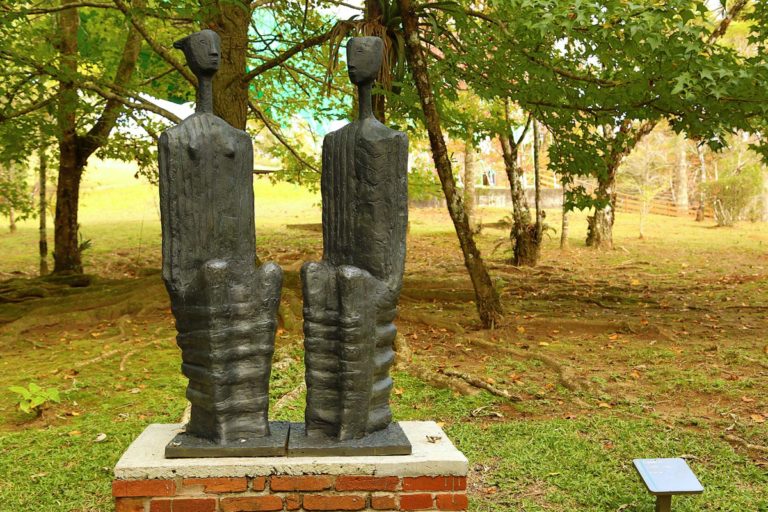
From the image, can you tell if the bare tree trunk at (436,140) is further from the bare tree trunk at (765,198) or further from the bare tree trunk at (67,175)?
the bare tree trunk at (765,198)

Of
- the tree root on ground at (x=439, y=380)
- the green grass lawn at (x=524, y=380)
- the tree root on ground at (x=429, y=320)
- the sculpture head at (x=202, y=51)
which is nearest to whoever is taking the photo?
the sculpture head at (x=202, y=51)

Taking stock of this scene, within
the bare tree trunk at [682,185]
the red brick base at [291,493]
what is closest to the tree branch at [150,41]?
the red brick base at [291,493]

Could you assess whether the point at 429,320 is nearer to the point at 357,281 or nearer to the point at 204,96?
the point at 357,281

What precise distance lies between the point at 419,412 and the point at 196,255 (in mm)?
3353

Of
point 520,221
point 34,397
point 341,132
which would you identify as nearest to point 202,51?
point 341,132

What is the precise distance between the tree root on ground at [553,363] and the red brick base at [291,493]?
350 centimetres

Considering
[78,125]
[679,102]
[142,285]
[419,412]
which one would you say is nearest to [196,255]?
[419,412]

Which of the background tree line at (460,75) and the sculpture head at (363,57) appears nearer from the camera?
the sculpture head at (363,57)

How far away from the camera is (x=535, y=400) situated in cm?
729

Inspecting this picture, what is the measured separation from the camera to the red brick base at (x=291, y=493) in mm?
4254

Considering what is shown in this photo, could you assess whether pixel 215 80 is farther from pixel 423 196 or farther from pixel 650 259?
pixel 650 259

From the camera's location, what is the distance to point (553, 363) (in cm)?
821

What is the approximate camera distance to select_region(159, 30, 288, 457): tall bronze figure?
14.5 ft

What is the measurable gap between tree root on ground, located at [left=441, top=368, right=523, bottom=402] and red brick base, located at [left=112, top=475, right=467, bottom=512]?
2.92m
